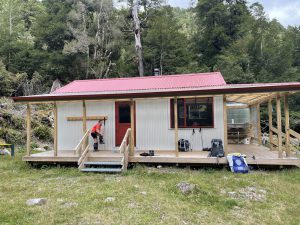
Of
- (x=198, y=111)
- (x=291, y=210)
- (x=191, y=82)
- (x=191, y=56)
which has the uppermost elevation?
(x=191, y=56)

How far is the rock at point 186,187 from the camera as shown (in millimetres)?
5629

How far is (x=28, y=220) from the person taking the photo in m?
4.34

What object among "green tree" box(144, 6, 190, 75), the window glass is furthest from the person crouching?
"green tree" box(144, 6, 190, 75)

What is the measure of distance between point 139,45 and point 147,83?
1284 centimetres

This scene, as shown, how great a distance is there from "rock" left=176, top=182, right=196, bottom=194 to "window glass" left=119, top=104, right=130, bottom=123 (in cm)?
426

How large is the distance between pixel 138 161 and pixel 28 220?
162 inches

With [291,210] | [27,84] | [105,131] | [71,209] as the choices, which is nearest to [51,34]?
[27,84]

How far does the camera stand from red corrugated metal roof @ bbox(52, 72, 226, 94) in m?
10.2

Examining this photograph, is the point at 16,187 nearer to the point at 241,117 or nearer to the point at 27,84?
the point at 241,117

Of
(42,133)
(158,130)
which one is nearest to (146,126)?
(158,130)

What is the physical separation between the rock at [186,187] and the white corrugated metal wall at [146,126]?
→ 3427mm

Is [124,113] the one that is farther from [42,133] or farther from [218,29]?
[218,29]

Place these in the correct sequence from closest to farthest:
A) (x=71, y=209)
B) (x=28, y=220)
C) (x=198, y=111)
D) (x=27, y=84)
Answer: (x=28, y=220)
(x=71, y=209)
(x=198, y=111)
(x=27, y=84)

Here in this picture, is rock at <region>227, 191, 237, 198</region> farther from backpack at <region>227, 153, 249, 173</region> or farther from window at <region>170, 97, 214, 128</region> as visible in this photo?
window at <region>170, 97, 214, 128</region>
